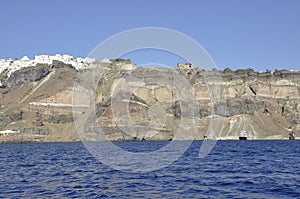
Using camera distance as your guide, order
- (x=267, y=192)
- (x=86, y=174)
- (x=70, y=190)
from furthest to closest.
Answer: (x=86, y=174)
(x=70, y=190)
(x=267, y=192)

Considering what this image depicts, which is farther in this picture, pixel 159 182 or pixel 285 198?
pixel 159 182

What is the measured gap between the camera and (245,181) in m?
43.1

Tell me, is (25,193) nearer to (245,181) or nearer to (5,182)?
(5,182)

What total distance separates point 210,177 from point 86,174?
1399 centimetres

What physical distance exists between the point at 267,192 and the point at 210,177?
10.4m

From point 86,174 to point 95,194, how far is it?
14.5m

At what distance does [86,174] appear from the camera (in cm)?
5134

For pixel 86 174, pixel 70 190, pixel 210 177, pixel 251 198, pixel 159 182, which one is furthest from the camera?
pixel 86 174

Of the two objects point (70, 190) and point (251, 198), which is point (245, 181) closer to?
point (251, 198)

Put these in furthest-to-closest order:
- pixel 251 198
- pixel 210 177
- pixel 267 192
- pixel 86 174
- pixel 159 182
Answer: pixel 86 174 < pixel 210 177 < pixel 159 182 < pixel 267 192 < pixel 251 198

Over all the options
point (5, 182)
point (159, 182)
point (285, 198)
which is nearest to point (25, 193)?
point (5, 182)

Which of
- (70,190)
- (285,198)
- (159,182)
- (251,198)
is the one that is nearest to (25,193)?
(70,190)

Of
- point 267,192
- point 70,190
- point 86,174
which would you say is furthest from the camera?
point 86,174

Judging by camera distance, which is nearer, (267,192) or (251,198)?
(251,198)
